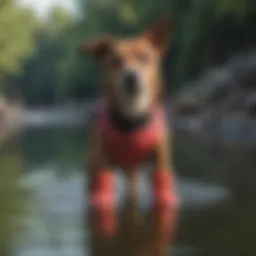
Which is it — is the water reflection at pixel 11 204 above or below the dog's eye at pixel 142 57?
below

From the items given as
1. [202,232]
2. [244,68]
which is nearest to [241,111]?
[244,68]

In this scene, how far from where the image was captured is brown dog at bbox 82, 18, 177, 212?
2.27 metres

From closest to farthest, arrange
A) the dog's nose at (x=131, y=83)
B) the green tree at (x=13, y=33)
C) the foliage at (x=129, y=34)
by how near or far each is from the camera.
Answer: the dog's nose at (x=131, y=83) → the foliage at (x=129, y=34) → the green tree at (x=13, y=33)

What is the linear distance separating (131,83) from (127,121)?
0.12 m

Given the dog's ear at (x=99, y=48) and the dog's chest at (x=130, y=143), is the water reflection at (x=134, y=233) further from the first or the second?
the dog's ear at (x=99, y=48)

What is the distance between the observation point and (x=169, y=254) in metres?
1.77

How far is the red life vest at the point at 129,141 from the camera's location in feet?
7.57

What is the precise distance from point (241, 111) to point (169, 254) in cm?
412

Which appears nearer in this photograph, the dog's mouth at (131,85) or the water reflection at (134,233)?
the water reflection at (134,233)

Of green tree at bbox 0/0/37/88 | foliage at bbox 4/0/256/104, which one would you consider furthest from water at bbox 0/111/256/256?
green tree at bbox 0/0/37/88

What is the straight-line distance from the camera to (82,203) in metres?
2.42

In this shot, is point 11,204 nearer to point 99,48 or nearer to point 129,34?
point 99,48

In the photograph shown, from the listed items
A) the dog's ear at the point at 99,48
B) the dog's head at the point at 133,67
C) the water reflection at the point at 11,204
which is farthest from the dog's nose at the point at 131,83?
the water reflection at the point at 11,204

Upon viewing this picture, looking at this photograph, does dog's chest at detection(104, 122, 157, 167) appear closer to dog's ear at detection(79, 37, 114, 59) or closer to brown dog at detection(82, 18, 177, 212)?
brown dog at detection(82, 18, 177, 212)
